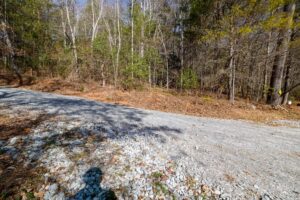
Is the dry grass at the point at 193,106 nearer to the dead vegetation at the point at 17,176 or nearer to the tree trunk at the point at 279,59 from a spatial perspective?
the tree trunk at the point at 279,59

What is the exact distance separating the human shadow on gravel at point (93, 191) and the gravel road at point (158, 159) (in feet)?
0.04

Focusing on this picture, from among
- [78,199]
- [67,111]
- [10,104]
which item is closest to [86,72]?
[10,104]

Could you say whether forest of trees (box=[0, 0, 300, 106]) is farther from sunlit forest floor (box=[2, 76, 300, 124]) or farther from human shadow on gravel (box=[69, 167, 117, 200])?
human shadow on gravel (box=[69, 167, 117, 200])

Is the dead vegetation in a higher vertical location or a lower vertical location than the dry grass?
lower

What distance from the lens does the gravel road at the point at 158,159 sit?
2080 mm

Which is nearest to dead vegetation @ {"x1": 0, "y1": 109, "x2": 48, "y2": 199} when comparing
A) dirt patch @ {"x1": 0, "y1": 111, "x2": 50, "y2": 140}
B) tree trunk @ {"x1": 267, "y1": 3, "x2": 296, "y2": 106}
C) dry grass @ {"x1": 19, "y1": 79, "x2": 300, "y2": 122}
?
dirt patch @ {"x1": 0, "y1": 111, "x2": 50, "y2": 140}

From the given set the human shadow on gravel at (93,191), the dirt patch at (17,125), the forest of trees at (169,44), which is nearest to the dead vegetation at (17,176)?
the dirt patch at (17,125)

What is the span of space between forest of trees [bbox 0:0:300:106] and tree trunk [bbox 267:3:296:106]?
0.08 ft

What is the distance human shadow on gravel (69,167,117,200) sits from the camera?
76.7 inches

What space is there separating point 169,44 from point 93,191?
18620 mm

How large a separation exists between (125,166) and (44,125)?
90.1 inches

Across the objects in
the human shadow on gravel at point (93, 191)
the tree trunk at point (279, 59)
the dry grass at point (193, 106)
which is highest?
the tree trunk at point (279, 59)

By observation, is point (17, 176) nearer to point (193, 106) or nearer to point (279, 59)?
point (193, 106)

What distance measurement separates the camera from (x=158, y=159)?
2.70 meters
